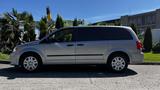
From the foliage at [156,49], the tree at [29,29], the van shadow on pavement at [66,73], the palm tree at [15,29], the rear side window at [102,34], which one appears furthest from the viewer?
the tree at [29,29]

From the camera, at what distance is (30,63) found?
12844mm

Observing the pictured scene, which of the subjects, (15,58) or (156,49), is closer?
(15,58)

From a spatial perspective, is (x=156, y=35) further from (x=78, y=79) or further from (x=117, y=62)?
A: (x=78, y=79)

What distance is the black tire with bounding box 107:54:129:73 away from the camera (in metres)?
13.0

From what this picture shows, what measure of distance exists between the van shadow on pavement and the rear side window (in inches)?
50.8

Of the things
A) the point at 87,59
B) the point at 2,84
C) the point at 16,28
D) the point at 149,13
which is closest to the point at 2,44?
the point at 16,28

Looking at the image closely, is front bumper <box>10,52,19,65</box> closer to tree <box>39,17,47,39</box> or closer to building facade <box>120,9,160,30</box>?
tree <box>39,17,47,39</box>

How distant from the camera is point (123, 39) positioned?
13086 millimetres

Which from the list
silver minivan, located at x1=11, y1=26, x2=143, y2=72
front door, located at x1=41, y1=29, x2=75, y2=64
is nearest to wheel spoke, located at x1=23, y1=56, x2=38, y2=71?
silver minivan, located at x1=11, y1=26, x2=143, y2=72

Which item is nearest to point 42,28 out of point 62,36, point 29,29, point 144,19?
point 29,29

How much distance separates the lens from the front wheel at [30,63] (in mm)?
12820

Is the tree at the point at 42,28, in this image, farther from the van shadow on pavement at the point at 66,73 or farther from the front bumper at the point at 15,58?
the front bumper at the point at 15,58

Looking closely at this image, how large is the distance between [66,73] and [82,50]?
1043 mm

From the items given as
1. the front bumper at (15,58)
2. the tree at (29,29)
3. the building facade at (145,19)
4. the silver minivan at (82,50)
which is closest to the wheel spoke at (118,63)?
the silver minivan at (82,50)
